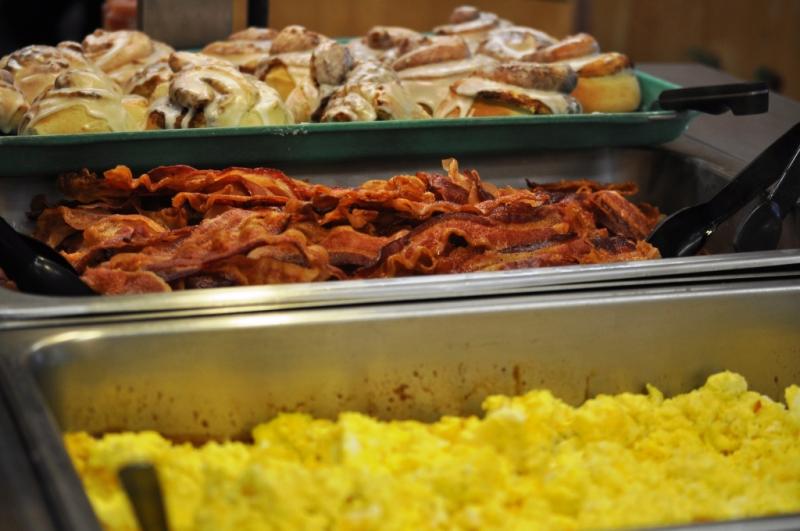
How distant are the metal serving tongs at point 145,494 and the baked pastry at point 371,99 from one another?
137cm

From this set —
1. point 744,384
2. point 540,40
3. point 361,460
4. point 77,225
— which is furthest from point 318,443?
point 540,40

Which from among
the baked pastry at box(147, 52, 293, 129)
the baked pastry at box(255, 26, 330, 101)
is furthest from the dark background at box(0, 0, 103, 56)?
the baked pastry at box(147, 52, 293, 129)

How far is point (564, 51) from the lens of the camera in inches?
105

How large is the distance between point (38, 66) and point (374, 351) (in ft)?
4.74

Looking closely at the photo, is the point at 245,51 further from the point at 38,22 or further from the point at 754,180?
the point at 38,22

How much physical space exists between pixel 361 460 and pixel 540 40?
73.3 inches

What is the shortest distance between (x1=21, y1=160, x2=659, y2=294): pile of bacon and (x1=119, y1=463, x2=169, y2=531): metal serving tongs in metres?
0.60

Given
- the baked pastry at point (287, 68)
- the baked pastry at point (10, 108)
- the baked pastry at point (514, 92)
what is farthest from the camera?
the baked pastry at point (287, 68)

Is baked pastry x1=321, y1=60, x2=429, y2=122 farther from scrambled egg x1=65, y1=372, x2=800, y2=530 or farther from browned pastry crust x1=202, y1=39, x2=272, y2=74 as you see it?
scrambled egg x1=65, y1=372, x2=800, y2=530

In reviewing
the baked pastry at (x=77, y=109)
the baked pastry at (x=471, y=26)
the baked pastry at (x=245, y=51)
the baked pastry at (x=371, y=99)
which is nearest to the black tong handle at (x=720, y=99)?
the baked pastry at (x=371, y=99)

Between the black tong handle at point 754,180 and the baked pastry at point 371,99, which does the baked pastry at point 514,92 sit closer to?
the baked pastry at point 371,99

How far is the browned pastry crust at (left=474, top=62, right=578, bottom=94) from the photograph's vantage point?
244 centimetres

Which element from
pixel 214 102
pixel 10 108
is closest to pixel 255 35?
pixel 214 102

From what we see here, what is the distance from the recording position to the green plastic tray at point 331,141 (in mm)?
2105
